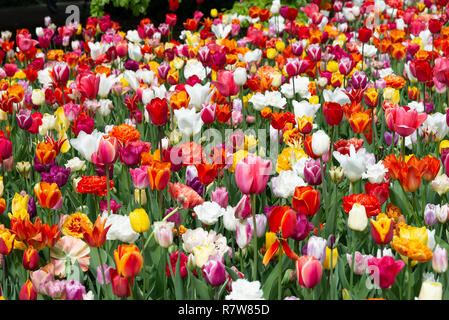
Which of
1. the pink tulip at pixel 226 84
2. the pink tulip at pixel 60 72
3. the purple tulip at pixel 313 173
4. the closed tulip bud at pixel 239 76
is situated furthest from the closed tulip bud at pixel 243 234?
the pink tulip at pixel 60 72

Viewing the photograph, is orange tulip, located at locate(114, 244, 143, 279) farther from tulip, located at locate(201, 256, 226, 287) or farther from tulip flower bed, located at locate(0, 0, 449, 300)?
tulip, located at locate(201, 256, 226, 287)

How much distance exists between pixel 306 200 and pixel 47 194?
35.9 inches

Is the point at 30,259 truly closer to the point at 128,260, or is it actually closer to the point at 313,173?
the point at 128,260

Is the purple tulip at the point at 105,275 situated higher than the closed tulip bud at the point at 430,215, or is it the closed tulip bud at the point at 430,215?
the closed tulip bud at the point at 430,215

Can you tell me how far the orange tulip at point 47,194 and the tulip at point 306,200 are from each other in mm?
847

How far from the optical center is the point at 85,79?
327 cm

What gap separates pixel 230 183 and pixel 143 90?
3.52ft

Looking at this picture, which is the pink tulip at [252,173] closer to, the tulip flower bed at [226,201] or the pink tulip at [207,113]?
the tulip flower bed at [226,201]

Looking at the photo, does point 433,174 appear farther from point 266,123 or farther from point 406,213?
point 266,123

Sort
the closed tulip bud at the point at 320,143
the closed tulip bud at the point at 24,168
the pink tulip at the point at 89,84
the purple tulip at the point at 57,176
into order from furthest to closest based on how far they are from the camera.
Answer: the pink tulip at the point at 89,84
the closed tulip bud at the point at 24,168
the purple tulip at the point at 57,176
the closed tulip bud at the point at 320,143

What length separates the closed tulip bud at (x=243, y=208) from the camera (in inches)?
74.4

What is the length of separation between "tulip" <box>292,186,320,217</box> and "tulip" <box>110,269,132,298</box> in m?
0.57

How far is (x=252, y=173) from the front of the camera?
171 centimetres

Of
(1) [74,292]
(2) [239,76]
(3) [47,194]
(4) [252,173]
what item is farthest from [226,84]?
(1) [74,292]
